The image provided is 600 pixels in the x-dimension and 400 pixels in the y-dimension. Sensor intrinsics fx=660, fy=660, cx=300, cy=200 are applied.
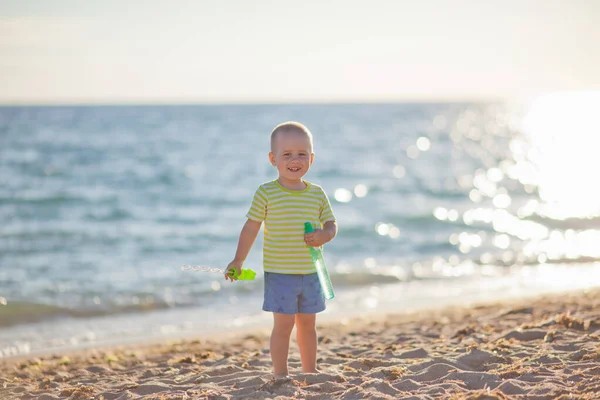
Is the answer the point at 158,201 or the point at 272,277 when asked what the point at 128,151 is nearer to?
the point at 158,201

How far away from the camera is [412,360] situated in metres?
4.54

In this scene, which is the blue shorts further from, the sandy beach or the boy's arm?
the sandy beach

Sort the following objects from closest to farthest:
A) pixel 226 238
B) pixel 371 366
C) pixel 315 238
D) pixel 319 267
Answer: pixel 315 238, pixel 319 267, pixel 371 366, pixel 226 238

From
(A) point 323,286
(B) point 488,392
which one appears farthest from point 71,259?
(B) point 488,392

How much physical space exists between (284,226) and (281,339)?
702 mm

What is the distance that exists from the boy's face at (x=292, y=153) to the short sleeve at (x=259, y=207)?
0.58ft

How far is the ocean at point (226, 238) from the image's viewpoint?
7641 millimetres

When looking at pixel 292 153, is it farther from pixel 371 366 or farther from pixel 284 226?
pixel 371 366

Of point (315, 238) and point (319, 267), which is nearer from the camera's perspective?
point (315, 238)

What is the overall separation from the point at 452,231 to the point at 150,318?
294 inches

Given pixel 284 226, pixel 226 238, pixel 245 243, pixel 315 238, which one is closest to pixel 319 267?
pixel 315 238

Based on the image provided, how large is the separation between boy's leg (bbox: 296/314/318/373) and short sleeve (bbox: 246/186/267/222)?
26.6 inches

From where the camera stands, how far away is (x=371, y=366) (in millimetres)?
4496

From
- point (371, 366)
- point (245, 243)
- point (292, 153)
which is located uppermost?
point (292, 153)
